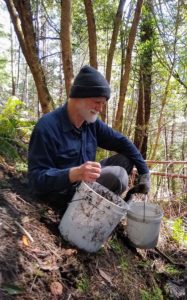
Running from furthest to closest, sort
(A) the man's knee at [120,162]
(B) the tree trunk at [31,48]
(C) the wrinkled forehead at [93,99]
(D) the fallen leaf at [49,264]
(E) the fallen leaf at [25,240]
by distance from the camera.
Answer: (B) the tree trunk at [31,48] < (A) the man's knee at [120,162] < (C) the wrinkled forehead at [93,99] < (E) the fallen leaf at [25,240] < (D) the fallen leaf at [49,264]

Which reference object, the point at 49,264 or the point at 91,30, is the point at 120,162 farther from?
the point at 91,30

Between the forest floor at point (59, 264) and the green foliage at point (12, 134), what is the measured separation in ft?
2.28

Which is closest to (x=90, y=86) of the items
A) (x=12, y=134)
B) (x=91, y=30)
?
(x=12, y=134)

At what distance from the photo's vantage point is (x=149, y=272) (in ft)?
8.25

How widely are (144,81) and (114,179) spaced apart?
814cm

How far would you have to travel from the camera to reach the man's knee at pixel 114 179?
242 cm

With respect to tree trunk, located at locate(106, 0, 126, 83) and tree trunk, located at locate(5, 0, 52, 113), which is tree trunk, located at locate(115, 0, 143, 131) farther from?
tree trunk, located at locate(5, 0, 52, 113)

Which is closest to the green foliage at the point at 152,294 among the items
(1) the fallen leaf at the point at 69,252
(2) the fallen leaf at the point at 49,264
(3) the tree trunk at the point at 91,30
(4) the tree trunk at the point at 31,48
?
(1) the fallen leaf at the point at 69,252

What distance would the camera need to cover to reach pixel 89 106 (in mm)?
2363

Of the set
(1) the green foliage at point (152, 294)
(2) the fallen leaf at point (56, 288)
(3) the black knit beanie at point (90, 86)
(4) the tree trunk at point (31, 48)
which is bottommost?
(1) the green foliage at point (152, 294)

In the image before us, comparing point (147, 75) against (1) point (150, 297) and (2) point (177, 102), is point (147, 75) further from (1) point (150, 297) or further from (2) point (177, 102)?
(1) point (150, 297)

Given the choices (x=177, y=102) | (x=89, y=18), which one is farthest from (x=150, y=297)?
(x=177, y=102)

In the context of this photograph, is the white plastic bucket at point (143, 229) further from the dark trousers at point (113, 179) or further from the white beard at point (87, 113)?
the white beard at point (87, 113)

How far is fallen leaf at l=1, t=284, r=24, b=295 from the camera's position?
1525mm
